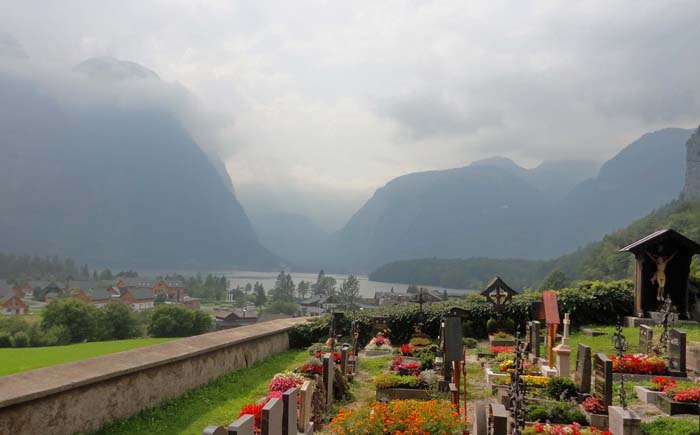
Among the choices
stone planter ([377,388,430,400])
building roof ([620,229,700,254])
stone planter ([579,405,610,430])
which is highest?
building roof ([620,229,700,254])

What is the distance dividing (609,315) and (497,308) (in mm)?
4975

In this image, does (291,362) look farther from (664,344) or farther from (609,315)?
(609,315)

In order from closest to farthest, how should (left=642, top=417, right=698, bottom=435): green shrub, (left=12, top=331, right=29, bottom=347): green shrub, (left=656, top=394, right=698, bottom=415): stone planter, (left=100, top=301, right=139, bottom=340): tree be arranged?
(left=642, top=417, right=698, bottom=435): green shrub → (left=656, top=394, right=698, bottom=415): stone planter → (left=12, top=331, right=29, bottom=347): green shrub → (left=100, top=301, right=139, bottom=340): tree

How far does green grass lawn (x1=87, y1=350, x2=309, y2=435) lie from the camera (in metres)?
8.57

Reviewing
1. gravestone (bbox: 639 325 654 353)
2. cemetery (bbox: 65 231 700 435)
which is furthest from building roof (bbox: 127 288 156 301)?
gravestone (bbox: 639 325 654 353)

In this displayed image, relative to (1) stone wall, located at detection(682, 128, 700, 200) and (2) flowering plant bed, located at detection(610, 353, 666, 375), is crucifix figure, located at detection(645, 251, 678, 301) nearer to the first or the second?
(2) flowering plant bed, located at detection(610, 353, 666, 375)

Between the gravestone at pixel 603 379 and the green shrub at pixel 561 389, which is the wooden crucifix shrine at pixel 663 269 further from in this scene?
the gravestone at pixel 603 379

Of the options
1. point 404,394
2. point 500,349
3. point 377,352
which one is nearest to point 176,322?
point 377,352

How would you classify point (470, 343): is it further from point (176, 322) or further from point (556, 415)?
point (176, 322)

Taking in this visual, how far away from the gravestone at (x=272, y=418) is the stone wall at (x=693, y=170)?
12789cm

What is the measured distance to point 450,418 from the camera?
7.42 meters

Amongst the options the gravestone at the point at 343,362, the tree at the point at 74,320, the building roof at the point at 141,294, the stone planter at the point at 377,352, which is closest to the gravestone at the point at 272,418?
the gravestone at the point at 343,362

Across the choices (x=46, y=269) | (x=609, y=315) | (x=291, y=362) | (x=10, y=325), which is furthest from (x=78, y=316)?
(x=46, y=269)

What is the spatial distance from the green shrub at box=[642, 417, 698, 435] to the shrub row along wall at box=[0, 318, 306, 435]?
813 cm
